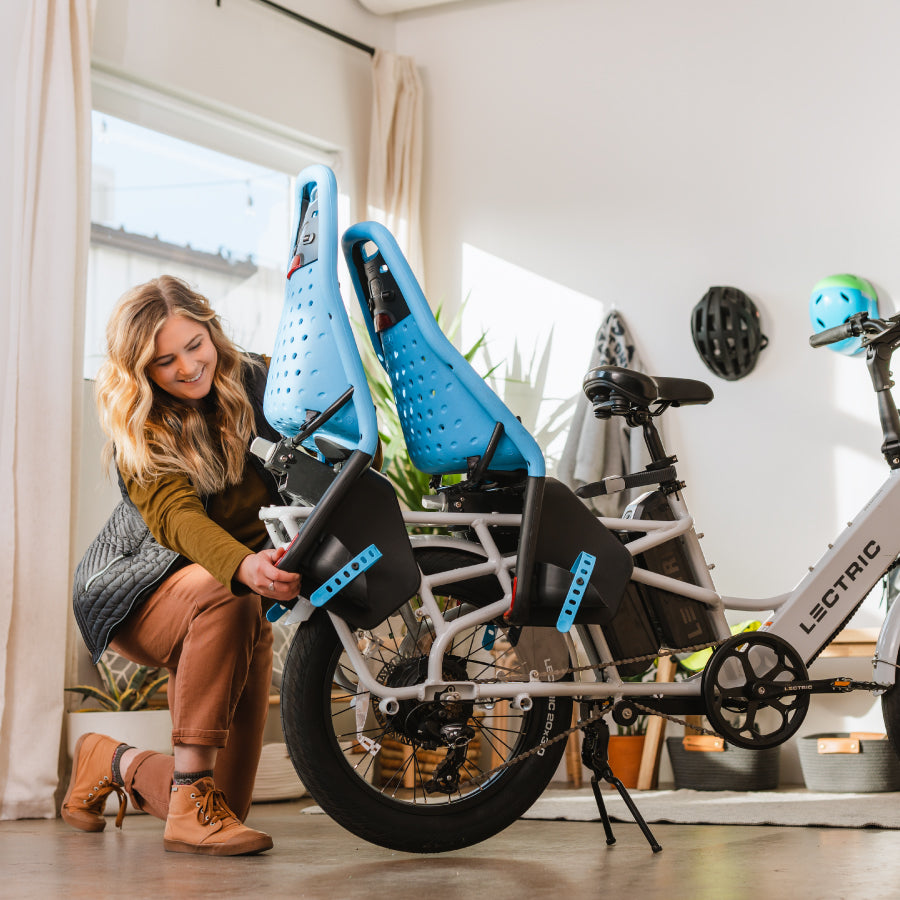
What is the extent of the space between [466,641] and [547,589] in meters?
0.24

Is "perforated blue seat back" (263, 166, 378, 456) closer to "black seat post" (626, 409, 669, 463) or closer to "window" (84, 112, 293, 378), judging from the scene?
"black seat post" (626, 409, 669, 463)

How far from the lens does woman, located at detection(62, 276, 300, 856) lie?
1911mm

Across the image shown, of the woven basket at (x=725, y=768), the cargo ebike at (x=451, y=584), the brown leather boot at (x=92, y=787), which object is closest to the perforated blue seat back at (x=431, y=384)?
the cargo ebike at (x=451, y=584)

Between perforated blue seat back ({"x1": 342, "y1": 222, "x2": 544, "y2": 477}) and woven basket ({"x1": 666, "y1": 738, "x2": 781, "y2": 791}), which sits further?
woven basket ({"x1": 666, "y1": 738, "x2": 781, "y2": 791})

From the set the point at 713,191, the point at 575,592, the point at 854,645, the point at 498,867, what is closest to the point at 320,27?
the point at 713,191

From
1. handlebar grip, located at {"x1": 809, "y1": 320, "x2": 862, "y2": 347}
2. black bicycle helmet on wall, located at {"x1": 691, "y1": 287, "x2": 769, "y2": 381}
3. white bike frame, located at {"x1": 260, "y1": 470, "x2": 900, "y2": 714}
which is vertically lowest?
white bike frame, located at {"x1": 260, "y1": 470, "x2": 900, "y2": 714}

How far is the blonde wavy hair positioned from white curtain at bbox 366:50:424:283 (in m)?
1.95

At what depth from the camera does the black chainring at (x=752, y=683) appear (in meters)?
1.89

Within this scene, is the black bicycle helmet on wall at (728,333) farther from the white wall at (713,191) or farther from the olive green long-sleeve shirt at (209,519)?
the olive green long-sleeve shirt at (209,519)

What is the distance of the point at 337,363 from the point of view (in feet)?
5.75

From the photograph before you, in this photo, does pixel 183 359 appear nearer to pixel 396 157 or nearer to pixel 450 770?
pixel 450 770

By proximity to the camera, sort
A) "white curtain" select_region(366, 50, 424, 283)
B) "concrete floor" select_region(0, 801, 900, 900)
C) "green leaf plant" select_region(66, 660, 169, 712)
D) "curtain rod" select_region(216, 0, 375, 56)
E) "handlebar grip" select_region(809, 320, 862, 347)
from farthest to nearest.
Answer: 1. "white curtain" select_region(366, 50, 424, 283)
2. "curtain rod" select_region(216, 0, 375, 56)
3. "green leaf plant" select_region(66, 660, 169, 712)
4. "handlebar grip" select_region(809, 320, 862, 347)
5. "concrete floor" select_region(0, 801, 900, 900)

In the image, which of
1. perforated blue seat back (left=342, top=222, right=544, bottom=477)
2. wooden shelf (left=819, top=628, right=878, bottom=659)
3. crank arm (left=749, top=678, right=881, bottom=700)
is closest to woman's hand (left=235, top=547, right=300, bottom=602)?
perforated blue seat back (left=342, top=222, right=544, bottom=477)

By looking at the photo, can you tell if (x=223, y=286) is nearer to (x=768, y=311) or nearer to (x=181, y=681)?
(x=768, y=311)
